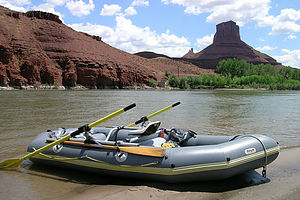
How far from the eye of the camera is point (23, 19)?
9281 centimetres

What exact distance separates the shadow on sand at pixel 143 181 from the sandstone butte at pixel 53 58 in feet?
227

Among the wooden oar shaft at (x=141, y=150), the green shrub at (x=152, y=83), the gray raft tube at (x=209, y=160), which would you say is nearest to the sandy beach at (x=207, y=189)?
the gray raft tube at (x=209, y=160)

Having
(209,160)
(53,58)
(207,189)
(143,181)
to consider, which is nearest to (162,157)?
(143,181)

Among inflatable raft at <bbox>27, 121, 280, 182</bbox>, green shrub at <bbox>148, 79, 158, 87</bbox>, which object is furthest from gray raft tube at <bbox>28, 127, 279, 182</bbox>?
green shrub at <bbox>148, 79, 158, 87</bbox>

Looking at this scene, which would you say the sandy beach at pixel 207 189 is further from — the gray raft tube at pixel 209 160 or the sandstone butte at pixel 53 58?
the sandstone butte at pixel 53 58

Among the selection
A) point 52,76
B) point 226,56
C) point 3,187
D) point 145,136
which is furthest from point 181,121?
point 226,56

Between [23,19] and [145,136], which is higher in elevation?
[23,19]

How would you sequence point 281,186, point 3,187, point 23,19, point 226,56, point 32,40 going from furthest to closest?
1. point 226,56
2. point 23,19
3. point 32,40
4. point 3,187
5. point 281,186

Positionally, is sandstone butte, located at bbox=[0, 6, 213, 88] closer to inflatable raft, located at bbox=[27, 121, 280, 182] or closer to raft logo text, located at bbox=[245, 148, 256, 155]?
inflatable raft, located at bbox=[27, 121, 280, 182]

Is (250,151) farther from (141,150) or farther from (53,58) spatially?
(53,58)

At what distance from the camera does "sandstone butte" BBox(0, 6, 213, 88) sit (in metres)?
72.0

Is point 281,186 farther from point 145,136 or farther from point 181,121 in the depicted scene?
point 181,121

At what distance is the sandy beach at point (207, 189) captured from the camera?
4.30m

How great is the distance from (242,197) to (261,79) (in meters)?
91.5
